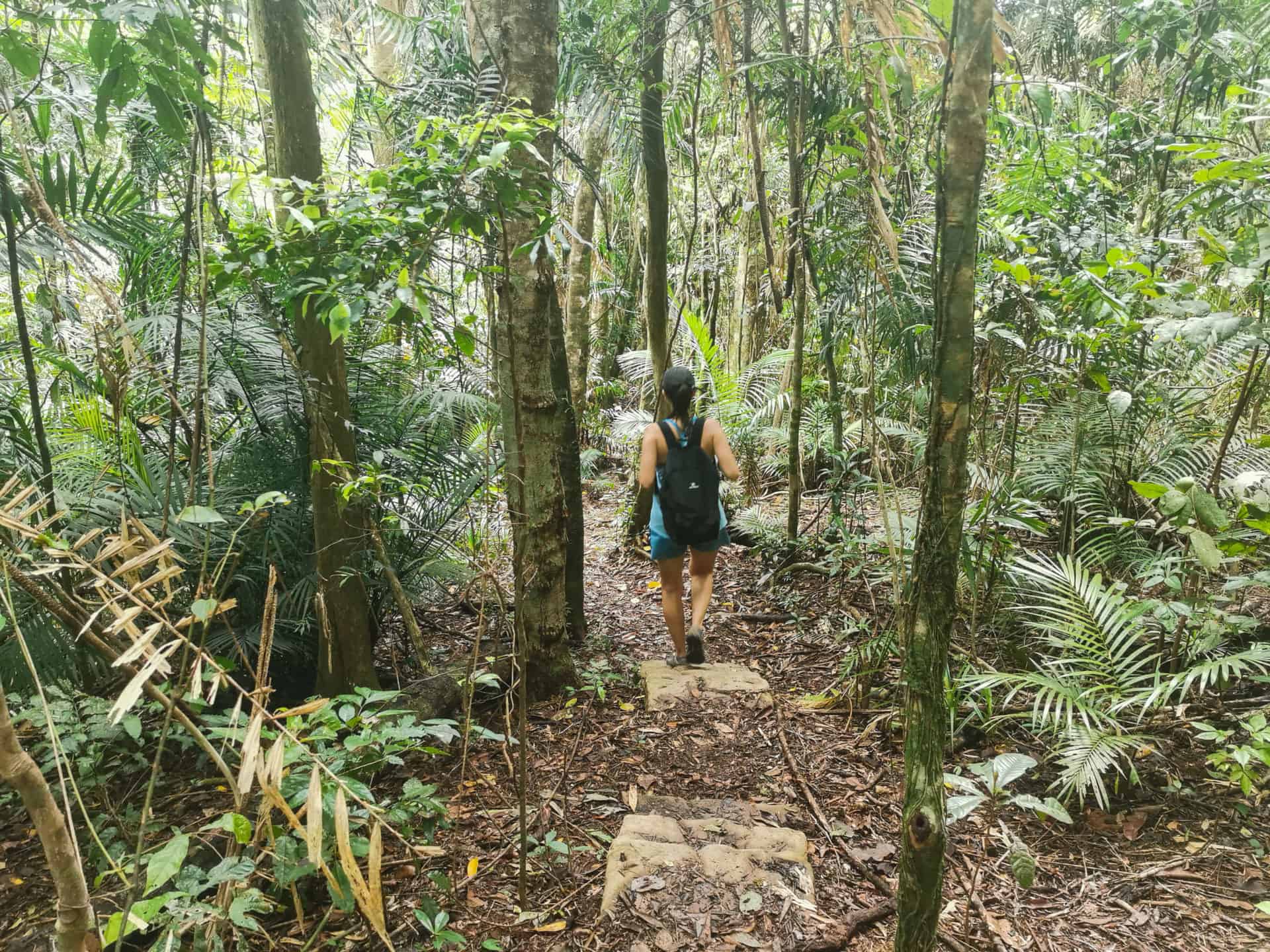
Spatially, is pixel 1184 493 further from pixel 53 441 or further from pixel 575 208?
pixel 575 208

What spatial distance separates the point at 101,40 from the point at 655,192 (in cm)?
448

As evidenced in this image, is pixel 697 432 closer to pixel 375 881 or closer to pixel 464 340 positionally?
pixel 464 340

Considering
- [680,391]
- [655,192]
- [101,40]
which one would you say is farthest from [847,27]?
[655,192]

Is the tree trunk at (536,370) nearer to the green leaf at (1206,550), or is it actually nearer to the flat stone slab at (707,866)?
the flat stone slab at (707,866)

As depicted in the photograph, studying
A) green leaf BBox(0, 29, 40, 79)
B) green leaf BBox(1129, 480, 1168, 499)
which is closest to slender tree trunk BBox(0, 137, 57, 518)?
green leaf BBox(0, 29, 40, 79)

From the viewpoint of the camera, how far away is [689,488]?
4.09 meters

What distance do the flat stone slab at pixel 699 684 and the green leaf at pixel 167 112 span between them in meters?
3.04

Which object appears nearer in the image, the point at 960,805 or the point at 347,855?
the point at 347,855

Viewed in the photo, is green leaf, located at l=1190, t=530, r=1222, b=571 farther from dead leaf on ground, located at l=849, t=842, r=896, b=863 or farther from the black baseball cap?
the black baseball cap

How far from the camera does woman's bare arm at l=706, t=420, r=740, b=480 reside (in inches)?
160

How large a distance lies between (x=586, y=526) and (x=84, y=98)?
5894 mm

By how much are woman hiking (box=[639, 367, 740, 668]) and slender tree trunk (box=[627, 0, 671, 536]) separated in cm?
82

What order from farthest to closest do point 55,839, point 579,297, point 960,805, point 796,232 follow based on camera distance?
point 579,297, point 796,232, point 960,805, point 55,839

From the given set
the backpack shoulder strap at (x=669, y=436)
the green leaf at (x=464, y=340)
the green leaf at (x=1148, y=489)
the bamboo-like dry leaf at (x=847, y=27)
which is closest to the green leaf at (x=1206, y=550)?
the green leaf at (x=1148, y=489)
